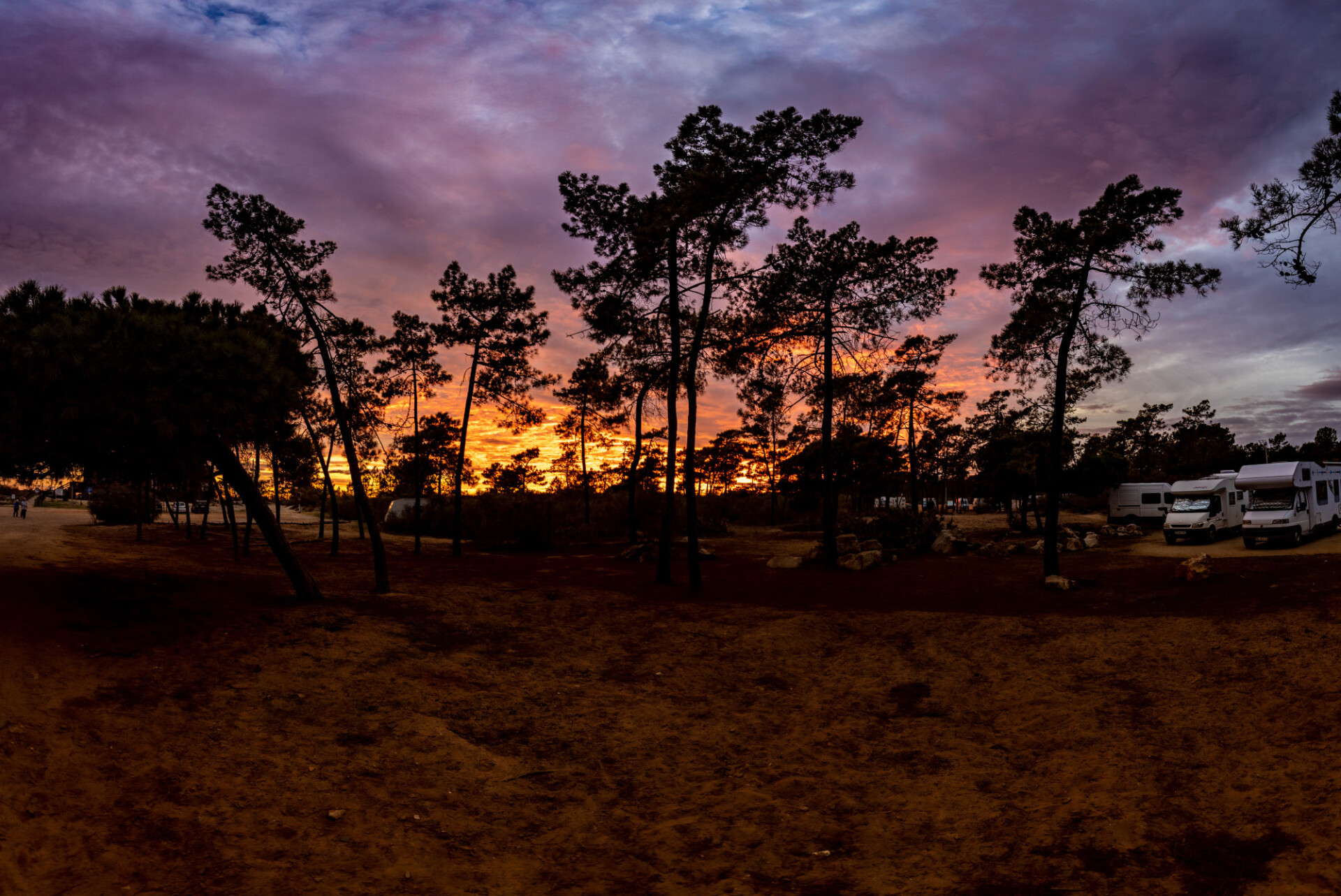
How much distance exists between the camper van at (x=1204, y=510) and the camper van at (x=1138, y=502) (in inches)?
434

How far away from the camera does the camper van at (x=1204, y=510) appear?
91.7 ft

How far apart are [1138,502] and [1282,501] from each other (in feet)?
69.0

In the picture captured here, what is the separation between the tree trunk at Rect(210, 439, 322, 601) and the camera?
496 inches

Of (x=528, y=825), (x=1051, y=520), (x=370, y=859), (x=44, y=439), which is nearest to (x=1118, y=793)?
(x=528, y=825)

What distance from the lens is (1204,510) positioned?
28.2 meters

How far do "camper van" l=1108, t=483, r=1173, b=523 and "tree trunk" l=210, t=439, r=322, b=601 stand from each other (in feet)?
155

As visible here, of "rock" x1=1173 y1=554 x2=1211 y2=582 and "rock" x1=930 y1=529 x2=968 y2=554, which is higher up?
"rock" x1=1173 y1=554 x2=1211 y2=582

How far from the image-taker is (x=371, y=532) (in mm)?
17938

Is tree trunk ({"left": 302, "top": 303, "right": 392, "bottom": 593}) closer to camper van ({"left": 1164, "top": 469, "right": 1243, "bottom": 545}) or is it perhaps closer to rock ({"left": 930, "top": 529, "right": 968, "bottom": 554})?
rock ({"left": 930, "top": 529, "right": 968, "bottom": 554})

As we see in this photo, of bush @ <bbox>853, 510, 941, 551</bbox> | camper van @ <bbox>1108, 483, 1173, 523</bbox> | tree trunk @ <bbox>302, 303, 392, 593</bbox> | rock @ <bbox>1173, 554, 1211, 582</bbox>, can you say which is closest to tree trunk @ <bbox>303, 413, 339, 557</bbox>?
tree trunk @ <bbox>302, 303, 392, 593</bbox>

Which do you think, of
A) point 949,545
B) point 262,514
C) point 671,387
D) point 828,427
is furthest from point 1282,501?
point 262,514

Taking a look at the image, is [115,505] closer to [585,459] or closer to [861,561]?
[585,459]

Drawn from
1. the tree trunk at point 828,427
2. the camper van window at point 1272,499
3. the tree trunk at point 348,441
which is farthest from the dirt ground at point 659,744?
the camper van window at point 1272,499

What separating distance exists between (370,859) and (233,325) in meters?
11.1
